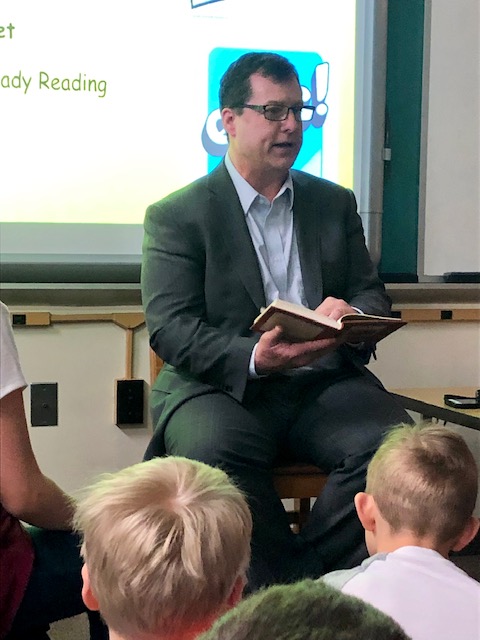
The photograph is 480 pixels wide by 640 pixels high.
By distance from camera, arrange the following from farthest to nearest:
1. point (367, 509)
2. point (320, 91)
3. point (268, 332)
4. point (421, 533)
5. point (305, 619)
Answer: point (320, 91) → point (268, 332) → point (367, 509) → point (421, 533) → point (305, 619)

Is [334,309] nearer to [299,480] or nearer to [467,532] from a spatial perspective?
[299,480]

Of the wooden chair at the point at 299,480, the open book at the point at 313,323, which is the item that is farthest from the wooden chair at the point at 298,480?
the open book at the point at 313,323

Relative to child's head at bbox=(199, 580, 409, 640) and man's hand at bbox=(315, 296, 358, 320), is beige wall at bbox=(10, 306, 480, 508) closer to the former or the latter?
man's hand at bbox=(315, 296, 358, 320)

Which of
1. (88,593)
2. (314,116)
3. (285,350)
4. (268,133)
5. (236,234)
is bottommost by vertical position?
(88,593)

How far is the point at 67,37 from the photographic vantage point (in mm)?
2262

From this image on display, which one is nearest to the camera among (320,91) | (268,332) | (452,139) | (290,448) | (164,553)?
(164,553)

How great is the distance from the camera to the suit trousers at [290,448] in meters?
1.67

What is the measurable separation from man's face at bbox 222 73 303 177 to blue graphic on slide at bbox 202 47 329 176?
408 mm

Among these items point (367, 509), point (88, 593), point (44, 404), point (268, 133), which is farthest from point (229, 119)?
point (88, 593)

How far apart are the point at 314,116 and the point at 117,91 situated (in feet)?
2.04

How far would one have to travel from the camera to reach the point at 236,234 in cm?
194

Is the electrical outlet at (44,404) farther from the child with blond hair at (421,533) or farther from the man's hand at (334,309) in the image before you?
the child with blond hair at (421,533)

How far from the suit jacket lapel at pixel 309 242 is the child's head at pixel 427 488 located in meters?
0.63

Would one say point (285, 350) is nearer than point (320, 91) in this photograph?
Yes
